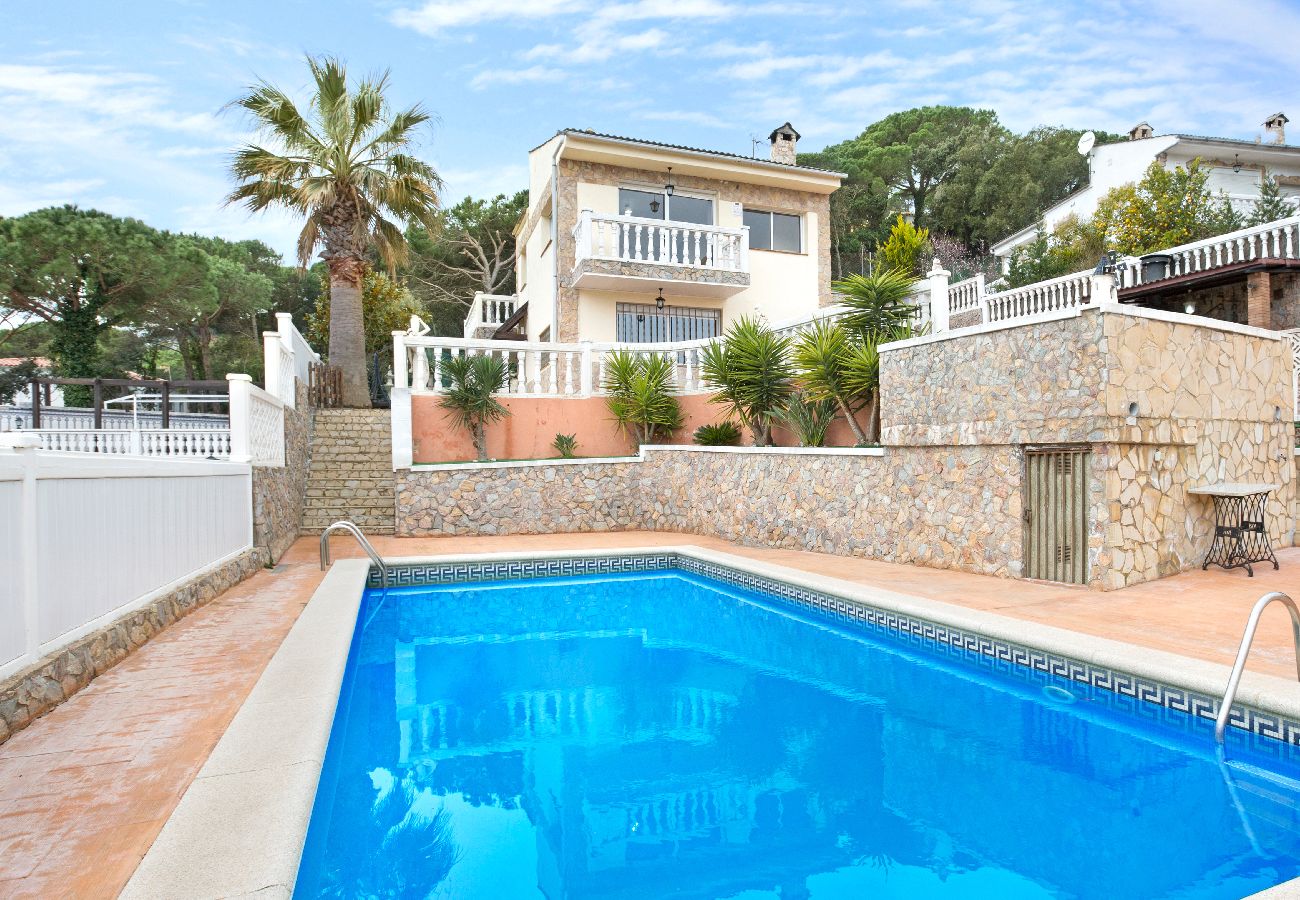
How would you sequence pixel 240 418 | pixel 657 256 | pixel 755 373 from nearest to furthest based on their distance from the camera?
pixel 240 418 < pixel 755 373 < pixel 657 256

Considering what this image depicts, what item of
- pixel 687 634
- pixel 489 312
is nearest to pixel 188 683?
pixel 687 634

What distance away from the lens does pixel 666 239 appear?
1684cm

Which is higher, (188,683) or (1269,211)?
(1269,211)

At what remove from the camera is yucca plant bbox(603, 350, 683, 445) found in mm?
13805

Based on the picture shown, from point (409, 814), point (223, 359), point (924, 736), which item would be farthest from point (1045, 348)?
point (223, 359)

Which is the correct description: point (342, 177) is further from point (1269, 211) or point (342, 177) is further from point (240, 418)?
point (1269, 211)

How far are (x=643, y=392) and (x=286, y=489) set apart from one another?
19.8 feet

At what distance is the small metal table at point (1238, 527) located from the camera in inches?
317

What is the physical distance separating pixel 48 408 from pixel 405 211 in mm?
8571

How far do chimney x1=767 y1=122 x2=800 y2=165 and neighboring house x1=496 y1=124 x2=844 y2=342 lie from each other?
2055mm

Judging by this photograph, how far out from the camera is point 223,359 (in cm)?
3581

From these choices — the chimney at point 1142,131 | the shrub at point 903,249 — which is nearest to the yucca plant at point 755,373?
the shrub at point 903,249

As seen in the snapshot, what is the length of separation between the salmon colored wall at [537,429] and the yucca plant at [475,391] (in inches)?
10.2

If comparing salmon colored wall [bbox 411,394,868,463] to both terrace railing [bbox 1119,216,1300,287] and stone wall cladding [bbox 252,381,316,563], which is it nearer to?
stone wall cladding [bbox 252,381,316,563]
